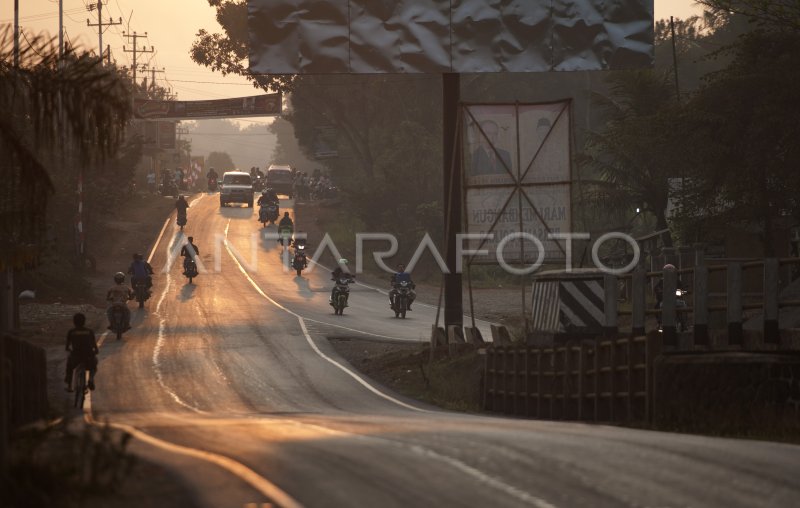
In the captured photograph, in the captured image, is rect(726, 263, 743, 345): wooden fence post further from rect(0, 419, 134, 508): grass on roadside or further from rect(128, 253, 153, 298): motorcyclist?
rect(128, 253, 153, 298): motorcyclist

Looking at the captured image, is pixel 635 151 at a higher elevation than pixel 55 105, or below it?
higher

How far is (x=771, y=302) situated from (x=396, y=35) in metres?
14.3

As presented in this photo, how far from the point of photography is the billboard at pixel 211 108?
294 feet

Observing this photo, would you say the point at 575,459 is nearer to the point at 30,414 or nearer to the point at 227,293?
the point at 30,414

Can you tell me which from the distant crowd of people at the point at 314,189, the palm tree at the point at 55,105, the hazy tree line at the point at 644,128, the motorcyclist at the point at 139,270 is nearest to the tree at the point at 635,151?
the hazy tree line at the point at 644,128

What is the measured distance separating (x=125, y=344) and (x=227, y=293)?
48.6 feet

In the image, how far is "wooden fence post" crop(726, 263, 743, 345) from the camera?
53.8 feet

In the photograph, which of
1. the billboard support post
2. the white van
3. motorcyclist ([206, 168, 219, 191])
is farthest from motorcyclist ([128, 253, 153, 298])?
motorcyclist ([206, 168, 219, 191])

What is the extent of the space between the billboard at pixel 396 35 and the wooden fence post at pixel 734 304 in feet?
42.3

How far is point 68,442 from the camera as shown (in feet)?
33.6

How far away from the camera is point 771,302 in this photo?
1595 cm

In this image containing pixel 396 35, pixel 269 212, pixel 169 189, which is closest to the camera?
pixel 396 35

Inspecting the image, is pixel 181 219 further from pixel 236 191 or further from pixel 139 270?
pixel 139 270

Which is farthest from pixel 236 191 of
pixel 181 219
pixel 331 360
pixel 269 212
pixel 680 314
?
pixel 680 314
